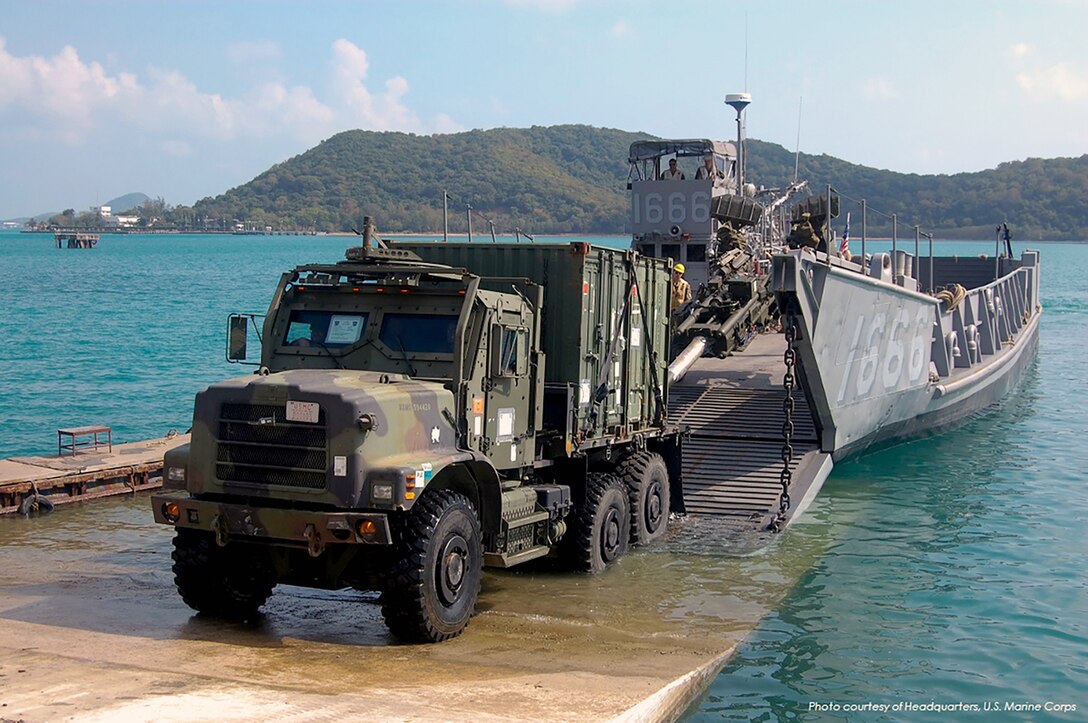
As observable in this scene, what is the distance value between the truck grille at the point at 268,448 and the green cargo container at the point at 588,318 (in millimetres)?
2903

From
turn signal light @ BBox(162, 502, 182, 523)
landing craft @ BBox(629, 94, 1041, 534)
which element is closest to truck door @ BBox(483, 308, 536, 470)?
turn signal light @ BBox(162, 502, 182, 523)

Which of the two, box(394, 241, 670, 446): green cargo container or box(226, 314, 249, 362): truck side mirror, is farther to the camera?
box(394, 241, 670, 446): green cargo container

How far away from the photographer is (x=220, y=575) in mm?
9648

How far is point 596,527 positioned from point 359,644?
3297 millimetres

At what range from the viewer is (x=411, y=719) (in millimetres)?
7355

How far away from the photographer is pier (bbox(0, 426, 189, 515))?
14773mm

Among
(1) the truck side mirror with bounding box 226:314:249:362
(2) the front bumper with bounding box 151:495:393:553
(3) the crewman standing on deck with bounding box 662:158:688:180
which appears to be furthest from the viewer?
(3) the crewman standing on deck with bounding box 662:158:688:180

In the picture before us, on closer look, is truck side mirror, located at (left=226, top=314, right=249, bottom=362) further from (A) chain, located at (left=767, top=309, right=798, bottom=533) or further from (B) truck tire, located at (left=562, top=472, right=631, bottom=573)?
(A) chain, located at (left=767, top=309, right=798, bottom=533)

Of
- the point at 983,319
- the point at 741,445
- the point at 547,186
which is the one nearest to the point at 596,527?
the point at 741,445

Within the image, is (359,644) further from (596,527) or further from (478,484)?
(596,527)

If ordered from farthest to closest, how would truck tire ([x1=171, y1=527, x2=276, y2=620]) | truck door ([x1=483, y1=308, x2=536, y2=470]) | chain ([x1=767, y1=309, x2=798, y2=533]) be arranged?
chain ([x1=767, y1=309, x2=798, y2=533]) < truck door ([x1=483, y1=308, x2=536, y2=470]) < truck tire ([x1=171, y1=527, x2=276, y2=620])

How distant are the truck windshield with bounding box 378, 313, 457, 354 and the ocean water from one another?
11.1 ft

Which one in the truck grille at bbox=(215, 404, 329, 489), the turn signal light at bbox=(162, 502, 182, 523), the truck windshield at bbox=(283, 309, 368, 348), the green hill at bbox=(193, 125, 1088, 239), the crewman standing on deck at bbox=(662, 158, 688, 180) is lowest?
the turn signal light at bbox=(162, 502, 182, 523)

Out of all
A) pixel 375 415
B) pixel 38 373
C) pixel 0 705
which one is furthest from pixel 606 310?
pixel 38 373
